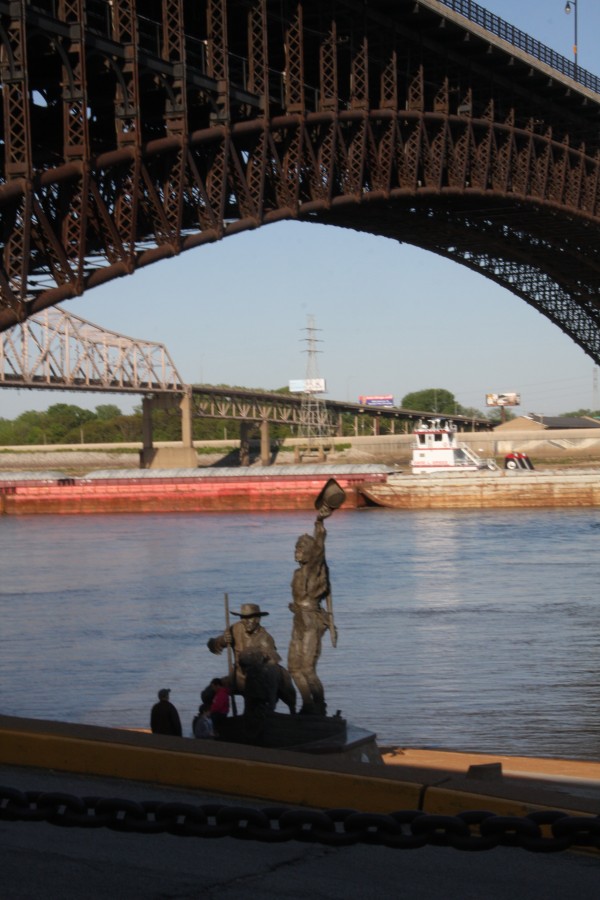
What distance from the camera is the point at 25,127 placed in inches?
799

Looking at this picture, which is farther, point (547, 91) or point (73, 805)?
point (547, 91)

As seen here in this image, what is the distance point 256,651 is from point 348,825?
6918 millimetres

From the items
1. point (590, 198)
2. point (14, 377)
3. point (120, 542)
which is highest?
point (590, 198)

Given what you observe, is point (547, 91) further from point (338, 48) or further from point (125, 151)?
point (125, 151)

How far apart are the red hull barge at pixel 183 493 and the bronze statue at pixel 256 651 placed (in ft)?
201

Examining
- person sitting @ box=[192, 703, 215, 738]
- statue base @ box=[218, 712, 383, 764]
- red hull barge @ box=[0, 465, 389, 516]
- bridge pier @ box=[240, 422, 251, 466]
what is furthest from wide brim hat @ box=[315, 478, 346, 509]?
bridge pier @ box=[240, 422, 251, 466]

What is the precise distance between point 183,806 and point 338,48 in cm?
3208

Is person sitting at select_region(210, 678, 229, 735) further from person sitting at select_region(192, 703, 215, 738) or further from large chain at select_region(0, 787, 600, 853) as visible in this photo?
large chain at select_region(0, 787, 600, 853)

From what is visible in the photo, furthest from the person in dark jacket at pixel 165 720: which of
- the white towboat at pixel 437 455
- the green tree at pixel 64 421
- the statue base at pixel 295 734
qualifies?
the green tree at pixel 64 421

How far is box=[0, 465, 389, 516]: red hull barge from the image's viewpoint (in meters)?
75.4

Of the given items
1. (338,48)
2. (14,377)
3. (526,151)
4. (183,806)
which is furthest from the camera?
(14,377)

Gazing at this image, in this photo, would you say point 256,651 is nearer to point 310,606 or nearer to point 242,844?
point 310,606

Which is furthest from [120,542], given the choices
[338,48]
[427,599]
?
[338,48]

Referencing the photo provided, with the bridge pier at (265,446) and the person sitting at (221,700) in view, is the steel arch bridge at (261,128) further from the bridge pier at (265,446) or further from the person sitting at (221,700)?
the bridge pier at (265,446)
